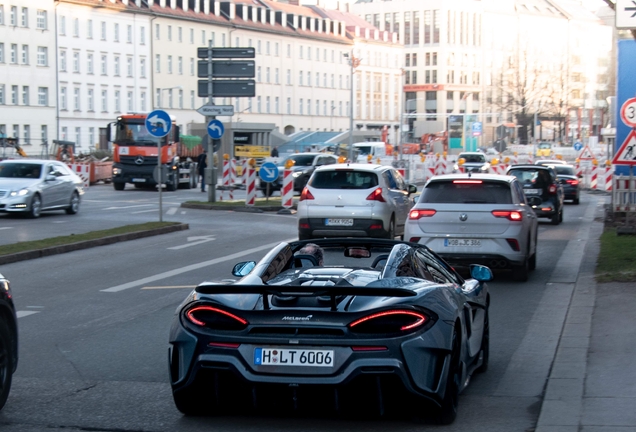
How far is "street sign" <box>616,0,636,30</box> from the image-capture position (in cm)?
1472

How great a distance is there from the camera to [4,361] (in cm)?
668

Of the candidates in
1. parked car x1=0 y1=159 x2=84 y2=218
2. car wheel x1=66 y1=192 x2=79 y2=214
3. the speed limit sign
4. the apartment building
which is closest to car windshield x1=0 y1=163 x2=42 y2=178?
parked car x1=0 y1=159 x2=84 y2=218

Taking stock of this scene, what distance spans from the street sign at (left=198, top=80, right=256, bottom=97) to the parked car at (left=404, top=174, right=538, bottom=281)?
19.5 m

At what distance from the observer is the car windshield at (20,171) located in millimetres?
28625

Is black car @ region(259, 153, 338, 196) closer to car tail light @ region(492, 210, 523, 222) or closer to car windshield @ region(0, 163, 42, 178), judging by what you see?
car windshield @ region(0, 163, 42, 178)

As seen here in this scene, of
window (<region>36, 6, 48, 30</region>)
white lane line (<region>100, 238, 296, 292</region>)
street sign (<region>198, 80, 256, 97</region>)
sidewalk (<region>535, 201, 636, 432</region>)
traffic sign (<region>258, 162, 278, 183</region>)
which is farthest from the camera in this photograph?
window (<region>36, 6, 48, 30</region>)

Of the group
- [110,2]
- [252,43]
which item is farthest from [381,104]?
[110,2]

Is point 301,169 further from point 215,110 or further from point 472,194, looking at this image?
point 472,194

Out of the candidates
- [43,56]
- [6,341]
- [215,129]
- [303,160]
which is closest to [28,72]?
[43,56]

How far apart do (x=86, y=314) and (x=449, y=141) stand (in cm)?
10641

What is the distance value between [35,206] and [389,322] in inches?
916

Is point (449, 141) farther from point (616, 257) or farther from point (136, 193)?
point (616, 257)

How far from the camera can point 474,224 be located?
14508 mm

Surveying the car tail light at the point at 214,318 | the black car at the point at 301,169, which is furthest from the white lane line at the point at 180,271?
the black car at the point at 301,169
